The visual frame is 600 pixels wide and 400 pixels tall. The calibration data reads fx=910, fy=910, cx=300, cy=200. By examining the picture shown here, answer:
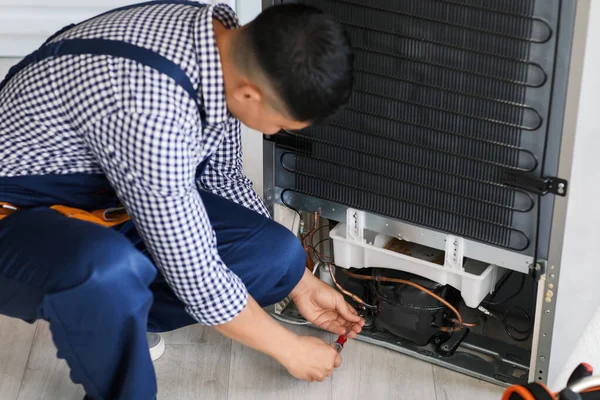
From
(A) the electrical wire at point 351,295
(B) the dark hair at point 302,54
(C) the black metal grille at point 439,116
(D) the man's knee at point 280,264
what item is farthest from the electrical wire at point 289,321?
(B) the dark hair at point 302,54

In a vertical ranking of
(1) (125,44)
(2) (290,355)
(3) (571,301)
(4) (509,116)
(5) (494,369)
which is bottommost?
(5) (494,369)

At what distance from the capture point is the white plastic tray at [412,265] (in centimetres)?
176

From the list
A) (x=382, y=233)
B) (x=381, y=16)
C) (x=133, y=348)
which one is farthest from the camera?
(x=382, y=233)

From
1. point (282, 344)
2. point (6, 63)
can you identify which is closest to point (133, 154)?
point (282, 344)

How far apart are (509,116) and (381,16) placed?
285 millimetres

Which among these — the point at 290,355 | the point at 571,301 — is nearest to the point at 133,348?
the point at 290,355

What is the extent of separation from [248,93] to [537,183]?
529 mm

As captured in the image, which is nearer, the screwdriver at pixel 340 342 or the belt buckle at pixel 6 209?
the belt buckle at pixel 6 209

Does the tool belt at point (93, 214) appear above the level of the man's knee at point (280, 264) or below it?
above

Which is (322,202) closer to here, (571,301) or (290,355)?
(290,355)

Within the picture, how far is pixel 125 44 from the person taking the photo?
4.53 feet

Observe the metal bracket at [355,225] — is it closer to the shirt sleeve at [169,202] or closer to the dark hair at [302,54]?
the shirt sleeve at [169,202]

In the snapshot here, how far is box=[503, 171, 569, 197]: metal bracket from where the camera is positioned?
1.53 meters

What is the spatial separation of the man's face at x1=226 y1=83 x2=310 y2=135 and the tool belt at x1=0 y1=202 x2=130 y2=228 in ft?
1.05
